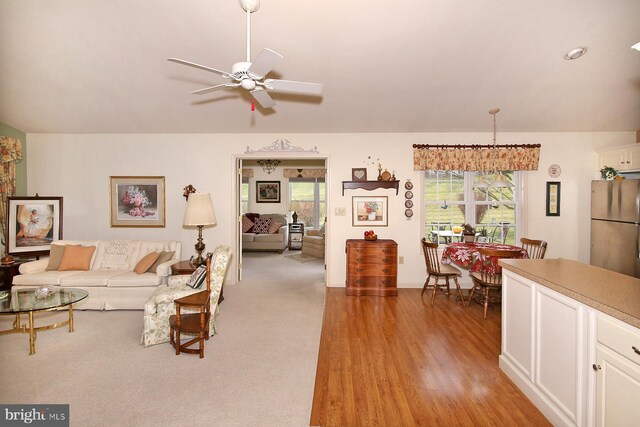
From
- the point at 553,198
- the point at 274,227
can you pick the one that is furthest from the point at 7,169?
the point at 553,198

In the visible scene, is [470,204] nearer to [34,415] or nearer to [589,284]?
[589,284]

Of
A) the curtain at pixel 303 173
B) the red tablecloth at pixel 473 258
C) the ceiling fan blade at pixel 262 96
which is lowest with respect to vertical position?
the red tablecloth at pixel 473 258

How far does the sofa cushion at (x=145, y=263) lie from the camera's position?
441cm

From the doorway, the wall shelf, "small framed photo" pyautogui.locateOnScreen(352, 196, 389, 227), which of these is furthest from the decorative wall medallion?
the doorway

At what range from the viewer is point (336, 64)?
12.0ft

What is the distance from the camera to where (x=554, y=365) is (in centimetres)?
209

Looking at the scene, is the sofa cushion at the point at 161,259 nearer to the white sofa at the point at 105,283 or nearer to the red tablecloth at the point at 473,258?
the white sofa at the point at 105,283

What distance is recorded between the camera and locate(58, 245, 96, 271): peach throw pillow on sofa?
179 inches

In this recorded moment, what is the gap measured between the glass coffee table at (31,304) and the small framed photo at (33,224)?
1887 millimetres

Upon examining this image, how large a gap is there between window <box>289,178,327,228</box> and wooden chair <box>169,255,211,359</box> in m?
6.90

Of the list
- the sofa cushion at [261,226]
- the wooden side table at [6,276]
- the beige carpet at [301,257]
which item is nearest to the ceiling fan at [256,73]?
the wooden side table at [6,276]

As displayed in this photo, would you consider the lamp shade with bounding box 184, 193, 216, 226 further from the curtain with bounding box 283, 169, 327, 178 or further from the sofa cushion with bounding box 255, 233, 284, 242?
the curtain with bounding box 283, 169, 327, 178

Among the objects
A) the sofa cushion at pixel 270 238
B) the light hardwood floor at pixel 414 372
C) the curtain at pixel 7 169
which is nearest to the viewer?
the light hardwood floor at pixel 414 372

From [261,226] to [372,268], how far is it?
4986 mm
